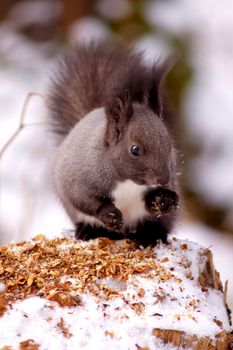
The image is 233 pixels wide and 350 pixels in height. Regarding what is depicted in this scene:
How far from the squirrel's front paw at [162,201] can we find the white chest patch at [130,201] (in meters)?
0.04

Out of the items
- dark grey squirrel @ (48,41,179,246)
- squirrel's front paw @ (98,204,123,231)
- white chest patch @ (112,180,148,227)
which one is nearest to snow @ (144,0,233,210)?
dark grey squirrel @ (48,41,179,246)

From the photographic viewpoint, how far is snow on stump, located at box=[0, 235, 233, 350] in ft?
6.52

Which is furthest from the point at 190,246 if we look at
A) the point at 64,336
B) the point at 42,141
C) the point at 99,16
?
the point at 99,16

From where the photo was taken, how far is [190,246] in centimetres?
262

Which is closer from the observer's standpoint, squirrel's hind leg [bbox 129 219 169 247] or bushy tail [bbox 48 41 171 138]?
squirrel's hind leg [bbox 129 219 169 247]

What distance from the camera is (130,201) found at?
277 cm

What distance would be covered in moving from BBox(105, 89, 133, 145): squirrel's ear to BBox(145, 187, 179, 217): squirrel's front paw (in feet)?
0.79

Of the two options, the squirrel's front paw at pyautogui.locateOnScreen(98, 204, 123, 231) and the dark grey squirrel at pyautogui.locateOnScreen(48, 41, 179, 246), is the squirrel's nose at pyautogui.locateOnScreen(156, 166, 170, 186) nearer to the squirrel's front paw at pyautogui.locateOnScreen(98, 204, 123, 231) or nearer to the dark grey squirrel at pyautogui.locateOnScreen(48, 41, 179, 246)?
the dark grey squirrel at pyautogui.locateOnScreen(48, 41, 179, 246)

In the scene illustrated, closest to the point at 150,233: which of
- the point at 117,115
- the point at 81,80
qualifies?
the point at 117,115

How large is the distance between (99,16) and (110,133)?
12.4 ft

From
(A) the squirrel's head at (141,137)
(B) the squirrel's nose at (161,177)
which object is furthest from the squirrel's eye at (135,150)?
(B) the squirrel's nose at (161,177)

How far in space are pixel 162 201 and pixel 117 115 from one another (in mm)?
353

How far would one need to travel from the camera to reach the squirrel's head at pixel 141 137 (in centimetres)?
257

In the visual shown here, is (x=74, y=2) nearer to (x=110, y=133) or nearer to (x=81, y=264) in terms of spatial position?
(x=110, y=133)
